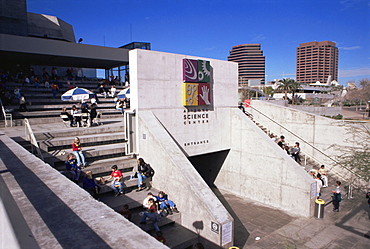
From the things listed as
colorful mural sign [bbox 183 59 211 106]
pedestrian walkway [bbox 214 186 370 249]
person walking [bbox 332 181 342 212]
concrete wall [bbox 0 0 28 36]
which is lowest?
pedestrian walkway [bbox 214 186 370 249]

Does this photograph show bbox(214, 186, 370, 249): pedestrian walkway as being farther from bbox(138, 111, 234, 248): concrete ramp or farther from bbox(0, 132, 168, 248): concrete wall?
bbox(0, 132, 168, 248): concrete wall

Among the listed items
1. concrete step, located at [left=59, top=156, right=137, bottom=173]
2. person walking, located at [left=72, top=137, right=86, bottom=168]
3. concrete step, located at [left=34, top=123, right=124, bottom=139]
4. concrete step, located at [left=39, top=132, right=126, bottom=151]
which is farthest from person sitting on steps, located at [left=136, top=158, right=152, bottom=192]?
concrete step, located at [left=34, top=123, right=124, bottom=139]

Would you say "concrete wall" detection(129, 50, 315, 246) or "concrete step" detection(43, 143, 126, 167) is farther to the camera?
"concrete step" detection(43, 143, 126, 167)

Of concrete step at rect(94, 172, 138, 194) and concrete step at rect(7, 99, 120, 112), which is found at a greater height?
concrete step at rect(7, 99, 120, 112)

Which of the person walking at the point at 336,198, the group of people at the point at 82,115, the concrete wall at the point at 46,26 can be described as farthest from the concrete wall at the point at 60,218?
the concrete wall at the point at 46,26

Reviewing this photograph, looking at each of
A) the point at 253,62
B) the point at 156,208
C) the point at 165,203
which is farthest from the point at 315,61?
the point at 156,208

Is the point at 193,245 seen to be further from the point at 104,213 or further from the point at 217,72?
the point at 217,72

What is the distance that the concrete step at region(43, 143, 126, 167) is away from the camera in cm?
1010

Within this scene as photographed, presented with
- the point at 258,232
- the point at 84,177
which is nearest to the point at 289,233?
the point at 258,232

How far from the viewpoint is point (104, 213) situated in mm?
3588

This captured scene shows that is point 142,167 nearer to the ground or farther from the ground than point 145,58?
nearer to the ground

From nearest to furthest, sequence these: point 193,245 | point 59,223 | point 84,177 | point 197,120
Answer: point 59,223
point 193,245
point 84,177
point 197,120

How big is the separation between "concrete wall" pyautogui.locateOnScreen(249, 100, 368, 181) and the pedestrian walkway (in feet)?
12.9

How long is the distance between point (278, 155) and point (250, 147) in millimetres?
1845
